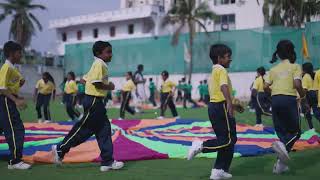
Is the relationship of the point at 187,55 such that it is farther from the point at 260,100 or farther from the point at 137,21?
the point at 260,100

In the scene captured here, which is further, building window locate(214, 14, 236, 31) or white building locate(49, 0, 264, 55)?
building window locate(214, 14, 236, 31)

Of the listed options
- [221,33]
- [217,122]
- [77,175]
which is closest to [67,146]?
[77,175]

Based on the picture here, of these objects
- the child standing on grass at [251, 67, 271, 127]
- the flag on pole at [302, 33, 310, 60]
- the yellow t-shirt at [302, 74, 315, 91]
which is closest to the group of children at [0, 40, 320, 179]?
the yellow t-shirt at [302, 74, 315, 91]

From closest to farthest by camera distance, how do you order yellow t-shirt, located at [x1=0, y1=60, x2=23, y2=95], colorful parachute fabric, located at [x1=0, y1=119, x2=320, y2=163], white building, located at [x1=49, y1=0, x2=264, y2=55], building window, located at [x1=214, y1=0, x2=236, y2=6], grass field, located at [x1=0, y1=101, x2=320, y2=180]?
grass field, located at [x1=0, y1=101, x2=320, y2=180] → yellow t-shirt, located at [x1=0, y1=60, x2=23, y2=95] → colorful parachute fabric, located at [x1=0, y1=119, x2=320, y2=163] → white building, located at [x1=49, y1=0, x2=264, y2=55] → building window, located at [x1=214, y1=0, x2=236, y2=6]

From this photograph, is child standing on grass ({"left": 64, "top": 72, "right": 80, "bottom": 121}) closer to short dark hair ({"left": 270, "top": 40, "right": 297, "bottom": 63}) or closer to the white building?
short dark hair ({"left": 270, "top": 40, "right": 297, "bottom": 63})

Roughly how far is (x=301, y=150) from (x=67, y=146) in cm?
447

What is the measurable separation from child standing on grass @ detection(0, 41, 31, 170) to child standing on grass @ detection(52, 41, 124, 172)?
0.58 meters

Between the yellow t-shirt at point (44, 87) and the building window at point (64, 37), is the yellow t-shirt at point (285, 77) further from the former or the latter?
→ the building window at point (64, 37)

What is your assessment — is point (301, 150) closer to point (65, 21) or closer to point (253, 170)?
point (253, 170)

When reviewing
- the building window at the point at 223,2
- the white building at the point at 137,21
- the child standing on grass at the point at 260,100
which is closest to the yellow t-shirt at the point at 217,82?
the child standing on grass at the point at 260,100

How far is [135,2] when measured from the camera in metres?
59.2

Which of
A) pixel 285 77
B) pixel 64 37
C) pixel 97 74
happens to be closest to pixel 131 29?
pixel 64 37

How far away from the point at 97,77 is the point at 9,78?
1.45m

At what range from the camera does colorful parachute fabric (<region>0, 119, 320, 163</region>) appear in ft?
25.6
